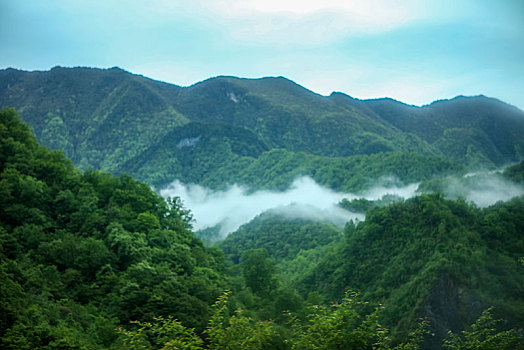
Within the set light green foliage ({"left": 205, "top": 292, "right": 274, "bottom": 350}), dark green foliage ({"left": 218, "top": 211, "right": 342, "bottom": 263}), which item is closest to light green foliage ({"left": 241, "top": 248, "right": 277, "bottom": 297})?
light green foliage ({"left": 205, "top": 292, "right": 274, "bottom": 350})

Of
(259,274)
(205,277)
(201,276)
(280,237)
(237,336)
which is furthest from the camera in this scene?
(280,237)

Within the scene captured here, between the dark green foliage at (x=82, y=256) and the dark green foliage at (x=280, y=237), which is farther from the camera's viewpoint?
the dark green foliage at (x=280, y=237)

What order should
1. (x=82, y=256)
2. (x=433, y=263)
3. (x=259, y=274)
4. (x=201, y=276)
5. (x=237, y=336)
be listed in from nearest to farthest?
(x=237, y=336) → (x=82, y=256) → (x=201, y=276) → (x=259, y=274) → (x=433, y=263)

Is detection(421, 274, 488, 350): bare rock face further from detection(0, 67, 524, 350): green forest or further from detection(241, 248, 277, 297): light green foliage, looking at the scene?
detection(241, 248, 277, 297): light green foliage

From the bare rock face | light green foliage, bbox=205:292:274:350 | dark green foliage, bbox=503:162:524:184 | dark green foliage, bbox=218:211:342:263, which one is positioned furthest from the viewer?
dark green foliage, bbox=218:211:342:263

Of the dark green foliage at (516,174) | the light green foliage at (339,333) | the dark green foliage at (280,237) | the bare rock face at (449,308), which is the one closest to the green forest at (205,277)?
the light green foliage at (339,333)

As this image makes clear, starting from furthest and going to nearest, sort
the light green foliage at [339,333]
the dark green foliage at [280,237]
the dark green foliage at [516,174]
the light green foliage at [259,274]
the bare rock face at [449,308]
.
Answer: the dark green foliage at [280,237] < the dark green foliage at [516,174] < the light green foliage at [259,274] < the bare rock face at [449,308] < the light green foliage at [339,333]

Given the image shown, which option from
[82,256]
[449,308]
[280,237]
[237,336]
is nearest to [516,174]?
[449,308]

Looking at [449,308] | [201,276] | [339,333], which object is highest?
[339,333]

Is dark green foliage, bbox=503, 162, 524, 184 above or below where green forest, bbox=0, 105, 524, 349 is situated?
above

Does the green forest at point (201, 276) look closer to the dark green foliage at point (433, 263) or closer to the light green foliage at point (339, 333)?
the light green foliage at point (339, 333)

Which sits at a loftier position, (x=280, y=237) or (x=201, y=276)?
(x=201, y=276)

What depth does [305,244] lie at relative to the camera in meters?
143

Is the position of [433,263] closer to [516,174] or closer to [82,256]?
[82,256]
